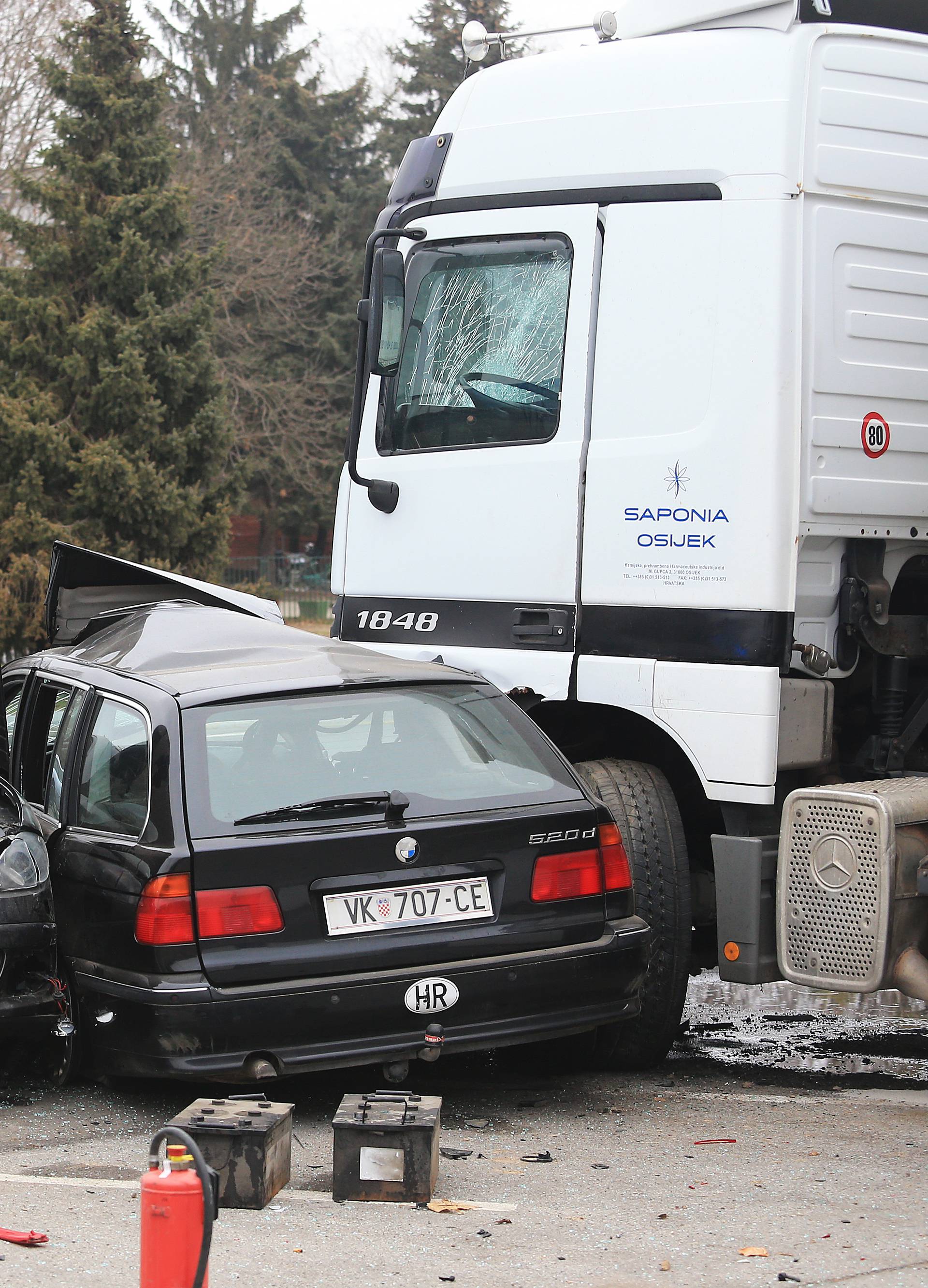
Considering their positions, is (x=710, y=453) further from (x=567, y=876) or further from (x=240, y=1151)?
(x=240, y=1151)

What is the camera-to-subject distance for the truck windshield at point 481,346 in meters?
6.15

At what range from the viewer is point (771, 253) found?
5574 mm

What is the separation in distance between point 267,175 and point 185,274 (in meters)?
19.1

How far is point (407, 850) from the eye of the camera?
16.1 ft

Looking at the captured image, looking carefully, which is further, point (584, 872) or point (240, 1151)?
point (584, 872)

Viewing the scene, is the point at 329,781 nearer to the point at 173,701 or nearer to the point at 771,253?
the point at 173,701

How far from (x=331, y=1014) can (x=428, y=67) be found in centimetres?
4604

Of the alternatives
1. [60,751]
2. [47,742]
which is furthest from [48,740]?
[60,751]

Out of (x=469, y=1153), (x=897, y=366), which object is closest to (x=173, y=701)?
(x=469, y=1153)

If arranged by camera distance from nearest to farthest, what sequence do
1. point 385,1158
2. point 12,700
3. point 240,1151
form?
point 240,1151 < point 385,1158 < point 12,700

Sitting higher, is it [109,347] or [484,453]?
[109,347]

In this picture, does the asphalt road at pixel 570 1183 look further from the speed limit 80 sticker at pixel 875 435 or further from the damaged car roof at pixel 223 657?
the speed limit 80 sticker at pixel 875 435

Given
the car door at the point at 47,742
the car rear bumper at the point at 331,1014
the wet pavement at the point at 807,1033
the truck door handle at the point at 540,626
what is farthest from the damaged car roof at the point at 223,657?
the wet pavement at the point at 807,1033

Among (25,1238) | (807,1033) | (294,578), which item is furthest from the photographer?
(294,578)
